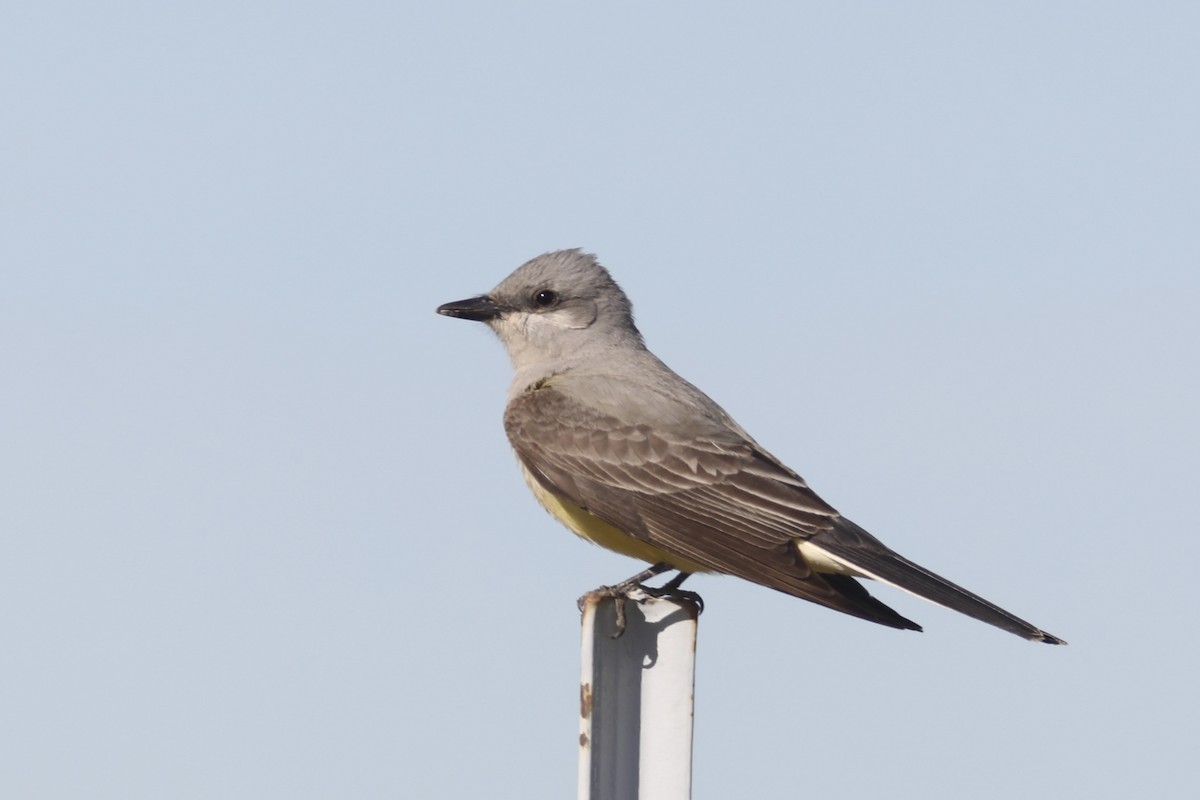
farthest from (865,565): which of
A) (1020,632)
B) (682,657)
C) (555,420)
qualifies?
(682,657)

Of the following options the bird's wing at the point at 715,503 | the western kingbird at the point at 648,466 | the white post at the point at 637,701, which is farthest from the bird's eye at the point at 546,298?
the white post at the point at 637,701

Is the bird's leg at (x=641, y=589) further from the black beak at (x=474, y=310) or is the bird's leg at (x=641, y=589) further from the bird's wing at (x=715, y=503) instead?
the black beak at (x=474, y=310)

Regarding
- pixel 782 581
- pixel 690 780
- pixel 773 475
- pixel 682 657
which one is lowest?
pixel 690 780

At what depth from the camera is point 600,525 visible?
23.9 feet

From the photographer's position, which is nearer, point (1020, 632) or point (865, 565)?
point (1020, 632)

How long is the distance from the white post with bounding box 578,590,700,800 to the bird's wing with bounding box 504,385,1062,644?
193 centimetres

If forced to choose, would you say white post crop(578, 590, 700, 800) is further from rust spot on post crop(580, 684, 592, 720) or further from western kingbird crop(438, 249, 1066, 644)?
western kingbird crop(438, 249, 1066, 644)

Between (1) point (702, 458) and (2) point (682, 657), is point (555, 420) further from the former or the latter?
(2) point (682, 657)

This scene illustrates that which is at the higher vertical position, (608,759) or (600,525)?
(600,525)

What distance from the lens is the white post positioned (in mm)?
4055

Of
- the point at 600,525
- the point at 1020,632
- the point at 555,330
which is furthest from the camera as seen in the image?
the point at 555,330

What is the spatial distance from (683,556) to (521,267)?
264 centimetres

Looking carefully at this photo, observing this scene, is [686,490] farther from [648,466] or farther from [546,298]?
[546,298]

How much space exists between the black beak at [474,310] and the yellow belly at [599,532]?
53.4 inches
